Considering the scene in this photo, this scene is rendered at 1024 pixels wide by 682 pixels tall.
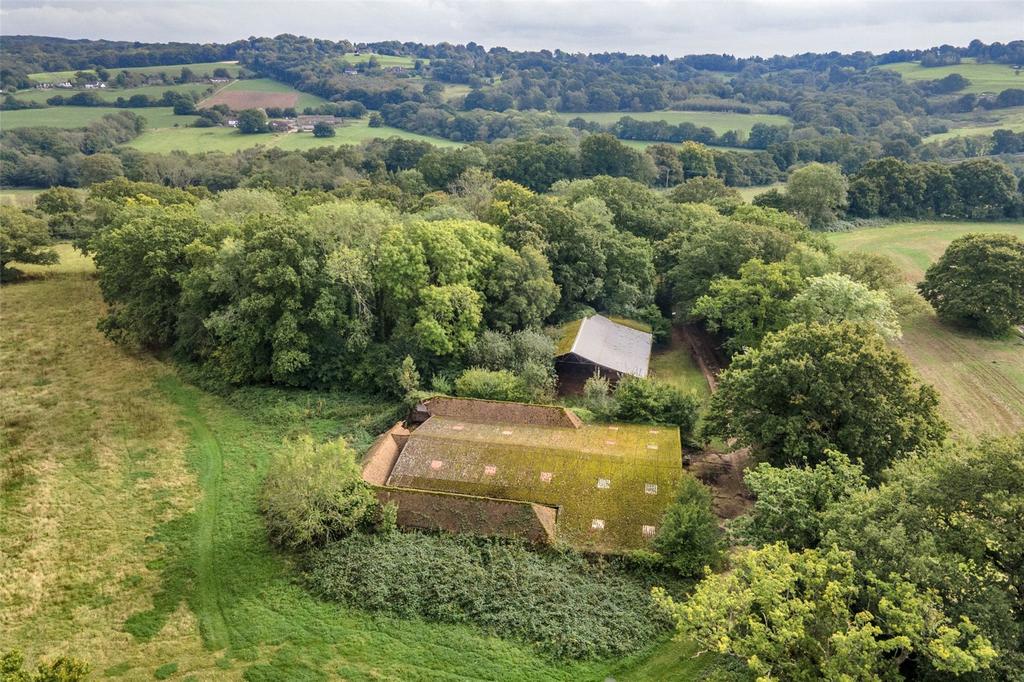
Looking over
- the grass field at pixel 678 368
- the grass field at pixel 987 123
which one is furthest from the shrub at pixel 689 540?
the grass field at pixel 987 123

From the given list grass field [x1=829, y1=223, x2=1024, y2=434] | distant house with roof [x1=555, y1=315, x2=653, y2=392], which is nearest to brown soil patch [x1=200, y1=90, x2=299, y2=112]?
distant house with roof [x1=555, y1=315, x2=653, y2=392]

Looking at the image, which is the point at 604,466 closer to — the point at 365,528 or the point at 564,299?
the point at 365,528

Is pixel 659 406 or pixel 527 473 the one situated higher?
pixel 659 406

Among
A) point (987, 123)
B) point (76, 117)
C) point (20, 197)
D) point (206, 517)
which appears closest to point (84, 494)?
point (206, 517)

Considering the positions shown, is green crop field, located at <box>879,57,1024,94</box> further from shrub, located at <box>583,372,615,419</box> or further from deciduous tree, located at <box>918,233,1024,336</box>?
shrub, located at <box>583,372,615,419</box>

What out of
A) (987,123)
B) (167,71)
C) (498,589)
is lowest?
(498,589)

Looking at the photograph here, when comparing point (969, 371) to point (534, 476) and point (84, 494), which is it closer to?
point (534, 476)

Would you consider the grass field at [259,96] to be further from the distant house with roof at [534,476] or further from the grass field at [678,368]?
the distant house with roof at [534,476]
